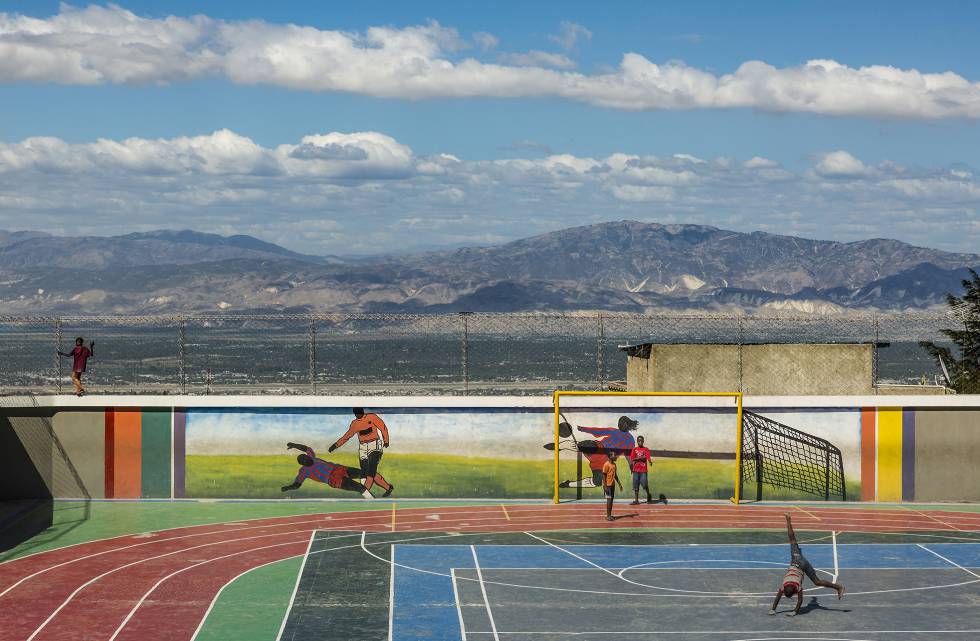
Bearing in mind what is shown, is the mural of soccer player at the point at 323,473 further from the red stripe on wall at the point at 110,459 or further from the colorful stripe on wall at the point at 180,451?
the red stripe on wall at the point at 110,459

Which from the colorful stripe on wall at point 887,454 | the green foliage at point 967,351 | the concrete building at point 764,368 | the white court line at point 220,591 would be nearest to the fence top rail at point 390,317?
the concrete building at point 764,368

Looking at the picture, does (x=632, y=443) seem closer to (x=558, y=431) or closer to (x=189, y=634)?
(x=558, y=431)

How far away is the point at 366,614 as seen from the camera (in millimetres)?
21000

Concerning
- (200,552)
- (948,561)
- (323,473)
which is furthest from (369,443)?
(948,561)

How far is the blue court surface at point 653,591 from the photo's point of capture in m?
20.2

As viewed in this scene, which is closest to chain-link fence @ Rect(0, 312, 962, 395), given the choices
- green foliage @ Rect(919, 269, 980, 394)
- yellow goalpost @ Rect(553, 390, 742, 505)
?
yellow goalpost @ Rect(553, 390, 742, 505)

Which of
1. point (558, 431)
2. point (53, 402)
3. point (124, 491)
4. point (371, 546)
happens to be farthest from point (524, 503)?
point (53, 402)

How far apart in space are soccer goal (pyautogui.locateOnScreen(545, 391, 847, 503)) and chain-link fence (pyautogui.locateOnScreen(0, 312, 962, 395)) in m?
1.23

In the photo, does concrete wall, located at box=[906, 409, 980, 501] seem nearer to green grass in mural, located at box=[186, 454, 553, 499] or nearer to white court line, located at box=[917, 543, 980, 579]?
white court line, located at box=[917, 543, 980, 579]

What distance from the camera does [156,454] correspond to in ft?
107

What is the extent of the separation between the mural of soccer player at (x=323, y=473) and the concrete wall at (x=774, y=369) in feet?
29.2

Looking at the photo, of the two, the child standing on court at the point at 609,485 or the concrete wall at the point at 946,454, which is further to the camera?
the concrete wall at the point at 946,454

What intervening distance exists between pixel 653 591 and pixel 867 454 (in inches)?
483

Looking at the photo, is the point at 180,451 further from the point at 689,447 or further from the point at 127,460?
the point at 689,447
